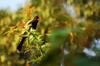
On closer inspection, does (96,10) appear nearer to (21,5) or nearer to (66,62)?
(21,5)

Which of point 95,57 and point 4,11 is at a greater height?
point 95,57

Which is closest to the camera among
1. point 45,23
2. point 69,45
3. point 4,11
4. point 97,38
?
point 69,45

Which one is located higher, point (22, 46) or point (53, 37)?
point (53, 37)

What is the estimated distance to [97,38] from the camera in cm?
129

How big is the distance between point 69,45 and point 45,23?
2.06m

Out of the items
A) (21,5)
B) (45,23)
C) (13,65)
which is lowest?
(13,65)

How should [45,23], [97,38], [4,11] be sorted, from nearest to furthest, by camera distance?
[97,38] → [45,23] → [4,11]

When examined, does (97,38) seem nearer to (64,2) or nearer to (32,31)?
(32,31)

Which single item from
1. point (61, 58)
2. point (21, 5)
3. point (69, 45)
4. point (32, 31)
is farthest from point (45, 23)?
point (61, 58)

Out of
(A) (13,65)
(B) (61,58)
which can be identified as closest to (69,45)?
(B) (61,58)

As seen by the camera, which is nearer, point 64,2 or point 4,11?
point 64,2

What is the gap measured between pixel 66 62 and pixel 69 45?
0.26 m

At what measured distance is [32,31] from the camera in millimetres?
1327

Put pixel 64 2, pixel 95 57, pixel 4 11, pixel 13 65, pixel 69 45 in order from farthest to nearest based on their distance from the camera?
pixel 4 11 < pixel 13 65 < pixel 64 2 < pixel 69 45 < pixel 95 57
